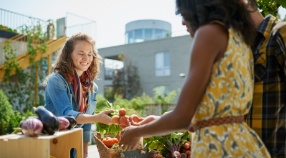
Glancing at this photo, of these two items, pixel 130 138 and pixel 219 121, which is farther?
pixel 130 138

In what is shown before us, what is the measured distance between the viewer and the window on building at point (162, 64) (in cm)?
2372

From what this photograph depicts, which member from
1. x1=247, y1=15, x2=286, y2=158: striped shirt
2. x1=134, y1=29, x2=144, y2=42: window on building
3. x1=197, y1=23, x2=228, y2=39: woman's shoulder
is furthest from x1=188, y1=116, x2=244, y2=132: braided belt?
x1=134, y1=29, x2=144, y2=42: window on building

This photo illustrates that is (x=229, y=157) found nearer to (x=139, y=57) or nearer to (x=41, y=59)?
(x=41, y=59)

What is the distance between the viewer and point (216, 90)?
4.04 feet

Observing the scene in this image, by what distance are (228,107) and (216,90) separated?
0.09m

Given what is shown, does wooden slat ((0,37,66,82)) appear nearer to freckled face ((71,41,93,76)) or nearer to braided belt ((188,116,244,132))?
freckled face ((71,41,93,76))

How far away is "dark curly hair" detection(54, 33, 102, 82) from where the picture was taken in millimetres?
2627

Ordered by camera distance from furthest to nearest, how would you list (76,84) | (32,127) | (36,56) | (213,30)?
1. (36,56)
2. (76,84)
3. (32,127)
4. (213,30)

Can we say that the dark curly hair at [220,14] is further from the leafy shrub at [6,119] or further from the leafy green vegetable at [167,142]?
the leafy shrub at [6,119]

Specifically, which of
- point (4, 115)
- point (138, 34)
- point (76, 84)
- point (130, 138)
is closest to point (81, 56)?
point (76, 84)

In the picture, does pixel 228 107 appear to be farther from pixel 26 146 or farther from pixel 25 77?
pixel 25 77

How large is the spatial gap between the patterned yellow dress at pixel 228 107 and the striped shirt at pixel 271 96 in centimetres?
17

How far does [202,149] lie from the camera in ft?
4.17

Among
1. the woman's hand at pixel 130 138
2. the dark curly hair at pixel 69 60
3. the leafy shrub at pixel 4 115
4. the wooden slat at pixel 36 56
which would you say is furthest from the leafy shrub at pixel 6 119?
the woman's hand at pixel 130 138
